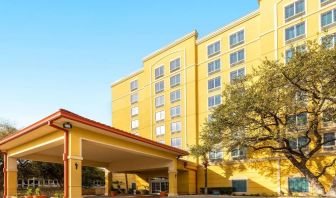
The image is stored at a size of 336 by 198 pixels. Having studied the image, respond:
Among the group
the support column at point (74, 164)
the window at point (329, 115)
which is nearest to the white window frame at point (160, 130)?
the window at point (329, 115)

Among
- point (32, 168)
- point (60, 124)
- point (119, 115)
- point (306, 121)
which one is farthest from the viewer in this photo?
point (119, 115)

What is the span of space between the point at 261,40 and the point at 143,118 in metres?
23.9

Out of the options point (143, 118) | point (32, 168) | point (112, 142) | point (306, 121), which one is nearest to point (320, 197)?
point (306, 121)

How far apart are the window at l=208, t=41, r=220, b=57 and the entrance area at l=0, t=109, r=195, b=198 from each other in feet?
47.0

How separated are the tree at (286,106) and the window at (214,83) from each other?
41.1ft

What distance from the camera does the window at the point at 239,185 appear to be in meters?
41.5

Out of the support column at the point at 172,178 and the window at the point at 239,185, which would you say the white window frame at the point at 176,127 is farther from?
the support column at the point at 172,178

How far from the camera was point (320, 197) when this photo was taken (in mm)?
28500

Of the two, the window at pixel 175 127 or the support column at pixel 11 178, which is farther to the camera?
the window at pixel 175 127

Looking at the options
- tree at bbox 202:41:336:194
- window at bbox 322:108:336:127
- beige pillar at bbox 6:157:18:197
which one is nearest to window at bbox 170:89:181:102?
tree at bbox 202:41:336:194

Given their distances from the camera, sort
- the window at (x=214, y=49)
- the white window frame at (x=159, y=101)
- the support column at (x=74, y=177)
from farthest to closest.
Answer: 1. the white window frame at (x=159, y=101)
2. the window at (x=214, y=49)
3. the support column at (x=74, y=177)

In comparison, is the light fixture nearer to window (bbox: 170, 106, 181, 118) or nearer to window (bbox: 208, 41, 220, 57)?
window (bbox: 208, 41, 220, 57)

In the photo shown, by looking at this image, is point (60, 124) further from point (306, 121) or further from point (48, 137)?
point (306, 121)

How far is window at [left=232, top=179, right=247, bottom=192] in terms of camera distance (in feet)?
136
